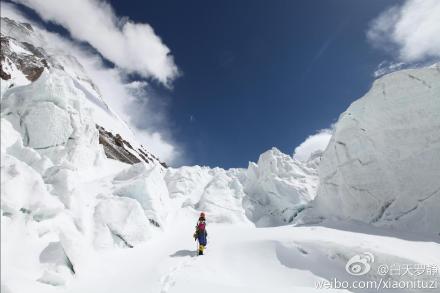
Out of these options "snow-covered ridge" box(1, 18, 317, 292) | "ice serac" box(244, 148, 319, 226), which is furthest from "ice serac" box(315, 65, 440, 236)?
"snow-covered ridge" box(1, 18, 317, 292)

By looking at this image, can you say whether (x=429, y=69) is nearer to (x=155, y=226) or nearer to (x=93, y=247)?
(x=155, y=226)

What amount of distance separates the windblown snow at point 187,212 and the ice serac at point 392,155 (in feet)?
0.19

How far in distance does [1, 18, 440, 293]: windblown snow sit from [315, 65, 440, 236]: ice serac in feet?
0.19

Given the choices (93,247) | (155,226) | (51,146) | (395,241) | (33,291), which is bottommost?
(33,291)

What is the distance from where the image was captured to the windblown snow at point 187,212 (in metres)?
8.16

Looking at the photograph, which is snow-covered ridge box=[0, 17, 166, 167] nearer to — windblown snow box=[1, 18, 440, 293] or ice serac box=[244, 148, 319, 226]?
windblown snow box=[1, 18, 440, 293]

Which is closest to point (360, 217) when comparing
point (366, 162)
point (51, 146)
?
point (366, 162)

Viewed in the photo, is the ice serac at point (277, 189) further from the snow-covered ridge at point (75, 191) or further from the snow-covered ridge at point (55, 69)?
the snow-covered ridge at point (55, 69)

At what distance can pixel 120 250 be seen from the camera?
11500mm

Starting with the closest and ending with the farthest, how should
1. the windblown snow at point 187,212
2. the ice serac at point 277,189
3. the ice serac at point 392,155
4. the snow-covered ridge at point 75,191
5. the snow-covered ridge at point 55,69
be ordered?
the snow-covered ridge at point 75,191
the windblown snow at point 187,212
the ice serac at point 392,155
the ice serac at point 277,189
the snow-covered ridge at point 55,69

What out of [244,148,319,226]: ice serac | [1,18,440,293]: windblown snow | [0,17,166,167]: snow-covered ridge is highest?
[0,17,166,167]: snow-covered ridge

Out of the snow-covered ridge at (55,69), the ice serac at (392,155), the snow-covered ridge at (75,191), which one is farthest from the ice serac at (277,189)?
the snow-covered ridge at (55,69)

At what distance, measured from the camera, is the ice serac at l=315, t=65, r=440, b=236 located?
49.5 ft

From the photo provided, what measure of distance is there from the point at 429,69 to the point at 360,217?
8.24 m
